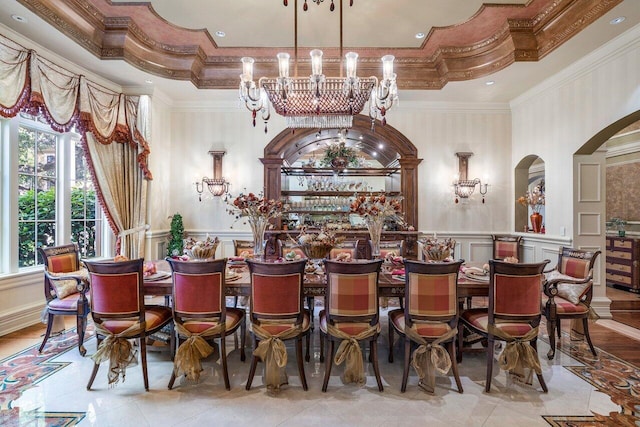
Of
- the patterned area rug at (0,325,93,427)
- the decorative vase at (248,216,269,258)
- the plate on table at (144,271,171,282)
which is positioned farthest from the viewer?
the decorative vase at (248,216,269,258)

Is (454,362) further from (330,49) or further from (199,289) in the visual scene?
(330,49)

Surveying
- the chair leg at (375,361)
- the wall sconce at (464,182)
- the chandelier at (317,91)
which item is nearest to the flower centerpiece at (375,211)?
the chandelier at (317,91)

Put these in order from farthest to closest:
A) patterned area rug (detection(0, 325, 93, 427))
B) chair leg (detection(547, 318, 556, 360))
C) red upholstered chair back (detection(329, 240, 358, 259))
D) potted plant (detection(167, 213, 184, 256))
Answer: potted plant (detection(167, 213, 184, 256)) < red upholstered chair back (detection(329, 240, 358, 259)) < chair leg (detection(547, 318, 556, 360)) < patterned area rug (detection(0, 325, 93, 427))

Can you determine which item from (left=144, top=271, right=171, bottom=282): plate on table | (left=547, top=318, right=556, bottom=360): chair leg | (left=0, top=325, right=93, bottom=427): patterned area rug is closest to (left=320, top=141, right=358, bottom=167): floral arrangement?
(left=144, top=271, right=171, bottom=282): plate on table

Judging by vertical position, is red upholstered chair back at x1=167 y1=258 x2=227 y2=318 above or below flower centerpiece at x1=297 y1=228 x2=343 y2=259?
below

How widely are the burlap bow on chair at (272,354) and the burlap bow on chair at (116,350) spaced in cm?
93

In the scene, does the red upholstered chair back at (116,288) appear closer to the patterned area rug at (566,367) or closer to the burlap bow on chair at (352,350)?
the patterned area rug at (566,367)

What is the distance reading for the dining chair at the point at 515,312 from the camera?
Result: 2.40 m

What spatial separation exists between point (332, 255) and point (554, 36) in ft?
11.6

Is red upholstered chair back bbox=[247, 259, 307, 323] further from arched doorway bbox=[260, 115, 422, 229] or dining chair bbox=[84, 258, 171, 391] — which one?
arched doorway bbox=[260, 115, 422, 229]

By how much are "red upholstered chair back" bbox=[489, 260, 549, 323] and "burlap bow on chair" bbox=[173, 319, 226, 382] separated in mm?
2056

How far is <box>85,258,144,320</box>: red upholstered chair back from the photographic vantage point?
243 centimetres

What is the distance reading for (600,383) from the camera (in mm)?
2551

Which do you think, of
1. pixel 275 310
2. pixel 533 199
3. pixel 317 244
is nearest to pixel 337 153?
pixel 317 244
